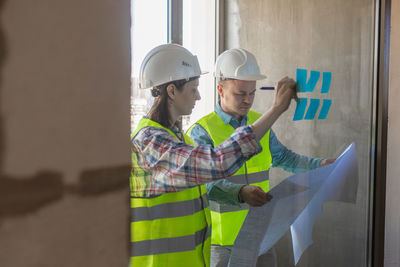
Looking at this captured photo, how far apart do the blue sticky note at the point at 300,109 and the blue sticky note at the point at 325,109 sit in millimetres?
110

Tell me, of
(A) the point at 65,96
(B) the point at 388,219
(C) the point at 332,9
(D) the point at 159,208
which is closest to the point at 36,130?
(A) the point at 65,96

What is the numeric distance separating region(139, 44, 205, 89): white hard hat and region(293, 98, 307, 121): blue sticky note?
18.9 inches

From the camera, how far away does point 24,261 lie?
23cm

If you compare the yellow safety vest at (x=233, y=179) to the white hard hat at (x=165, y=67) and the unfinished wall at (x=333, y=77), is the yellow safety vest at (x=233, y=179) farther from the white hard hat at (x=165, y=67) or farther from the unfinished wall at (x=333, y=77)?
the white hard hat at (x=165, y=67)

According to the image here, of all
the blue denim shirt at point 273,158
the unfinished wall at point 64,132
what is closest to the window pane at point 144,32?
the blue denim shirt at point 273,158

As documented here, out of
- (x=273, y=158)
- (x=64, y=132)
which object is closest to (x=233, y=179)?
(x=273, y=158)

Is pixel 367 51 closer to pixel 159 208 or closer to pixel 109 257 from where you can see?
pixel 159 208

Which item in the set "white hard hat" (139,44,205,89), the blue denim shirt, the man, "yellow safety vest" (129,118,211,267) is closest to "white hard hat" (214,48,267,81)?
the man

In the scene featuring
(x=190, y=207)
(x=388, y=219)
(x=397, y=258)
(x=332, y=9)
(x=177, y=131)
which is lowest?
(x=397, y=258)

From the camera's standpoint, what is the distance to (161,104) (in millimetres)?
1294

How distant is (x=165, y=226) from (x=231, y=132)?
2.00ft

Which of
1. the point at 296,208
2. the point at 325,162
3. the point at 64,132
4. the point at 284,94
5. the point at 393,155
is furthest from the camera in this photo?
the point at 393,155

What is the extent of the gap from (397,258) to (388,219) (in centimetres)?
25

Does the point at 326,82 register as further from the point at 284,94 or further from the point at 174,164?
the point at 174,164
